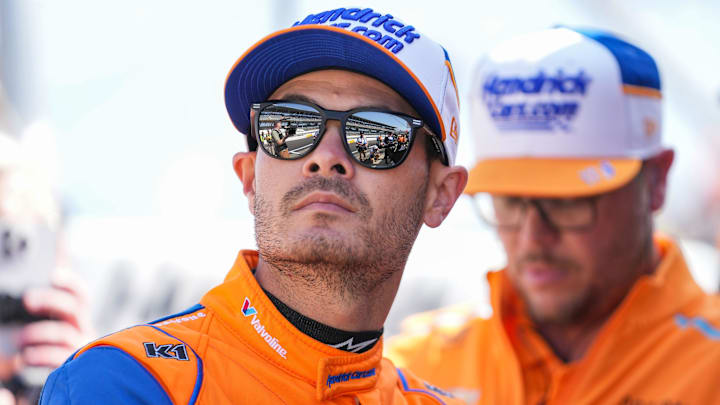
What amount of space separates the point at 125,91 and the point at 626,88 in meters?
3.69

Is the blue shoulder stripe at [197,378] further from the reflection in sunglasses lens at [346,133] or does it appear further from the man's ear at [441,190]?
the man's ear at [441,190]

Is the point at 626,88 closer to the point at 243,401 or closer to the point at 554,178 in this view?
the point at 554,178

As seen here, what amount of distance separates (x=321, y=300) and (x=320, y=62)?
1.89 ft

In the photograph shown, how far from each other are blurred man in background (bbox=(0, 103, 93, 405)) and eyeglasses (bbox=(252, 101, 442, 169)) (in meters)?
1.37

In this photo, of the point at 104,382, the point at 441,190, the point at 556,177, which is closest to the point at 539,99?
the point at 556,177

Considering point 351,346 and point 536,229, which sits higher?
point 351,346

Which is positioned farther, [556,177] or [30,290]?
[556,177]

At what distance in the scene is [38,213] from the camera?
2.94m

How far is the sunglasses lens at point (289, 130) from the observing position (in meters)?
1.85

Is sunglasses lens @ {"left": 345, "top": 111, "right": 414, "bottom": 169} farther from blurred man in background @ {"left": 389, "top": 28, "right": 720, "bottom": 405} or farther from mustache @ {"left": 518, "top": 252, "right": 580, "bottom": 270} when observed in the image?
mustache @ {"left": 518, "top": 252, "right": 580, "bottom": 270}

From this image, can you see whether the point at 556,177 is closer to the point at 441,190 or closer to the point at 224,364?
the point at 441,190

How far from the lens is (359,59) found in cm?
190

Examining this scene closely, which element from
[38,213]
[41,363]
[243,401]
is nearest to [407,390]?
[243,401]

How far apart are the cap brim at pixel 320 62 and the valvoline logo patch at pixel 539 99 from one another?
1.14 metres
